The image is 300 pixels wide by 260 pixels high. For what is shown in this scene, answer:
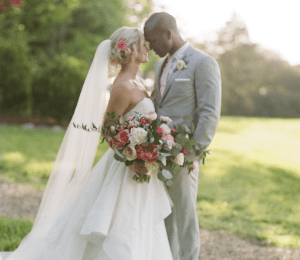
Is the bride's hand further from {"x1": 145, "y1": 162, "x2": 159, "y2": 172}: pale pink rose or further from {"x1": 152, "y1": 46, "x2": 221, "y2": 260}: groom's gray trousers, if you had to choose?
{"x1": 152, "y1": 46, "x2": 221, "y2": 260}: groom's gray trousers

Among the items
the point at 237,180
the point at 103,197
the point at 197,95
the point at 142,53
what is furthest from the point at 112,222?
the point at 237,180

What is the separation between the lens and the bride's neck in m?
3.15

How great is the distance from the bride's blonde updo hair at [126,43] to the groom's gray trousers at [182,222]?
3.82 feet

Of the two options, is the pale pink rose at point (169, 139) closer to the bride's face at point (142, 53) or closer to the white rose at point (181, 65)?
the white rose at point (181, 65)

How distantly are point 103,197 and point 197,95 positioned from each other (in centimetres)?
123

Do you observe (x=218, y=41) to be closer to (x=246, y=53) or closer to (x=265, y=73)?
(x=246, y=53)

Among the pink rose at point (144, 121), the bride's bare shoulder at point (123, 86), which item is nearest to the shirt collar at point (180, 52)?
the bride's bare shoulder at point (123, 86)

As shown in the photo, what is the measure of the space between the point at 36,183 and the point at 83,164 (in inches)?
162

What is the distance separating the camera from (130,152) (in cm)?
268

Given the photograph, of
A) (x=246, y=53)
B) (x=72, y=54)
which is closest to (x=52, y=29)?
(x=72, y=54)

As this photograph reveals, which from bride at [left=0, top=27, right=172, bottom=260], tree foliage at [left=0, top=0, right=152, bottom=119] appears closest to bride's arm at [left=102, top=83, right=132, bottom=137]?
bride at [left=0, top=27, right=172, bottom=260]

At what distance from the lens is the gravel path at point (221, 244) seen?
170 inches

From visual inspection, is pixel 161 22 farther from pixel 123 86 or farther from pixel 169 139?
pixel 169 139

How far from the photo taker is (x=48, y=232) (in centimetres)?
325
